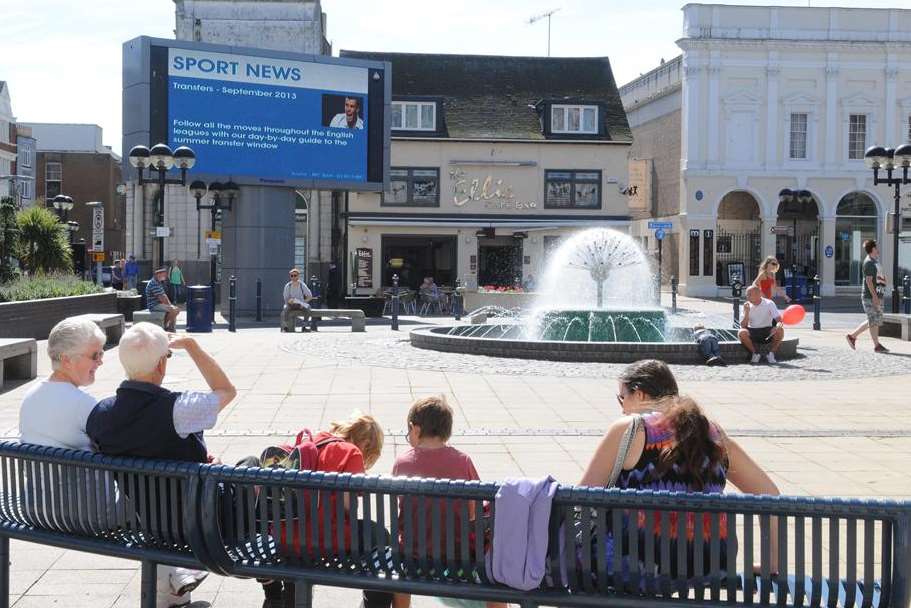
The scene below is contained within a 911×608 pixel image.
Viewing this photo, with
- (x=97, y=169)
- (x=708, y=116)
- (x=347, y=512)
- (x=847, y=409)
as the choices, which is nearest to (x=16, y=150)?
(x=97, y=169)

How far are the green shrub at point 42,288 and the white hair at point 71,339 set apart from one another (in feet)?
53.3

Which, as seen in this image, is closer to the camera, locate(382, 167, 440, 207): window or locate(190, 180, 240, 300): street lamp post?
locate(190, 180, 240, 300): street lamp post

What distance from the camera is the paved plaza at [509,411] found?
230 inches

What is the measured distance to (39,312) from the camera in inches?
803

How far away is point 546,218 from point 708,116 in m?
8.86

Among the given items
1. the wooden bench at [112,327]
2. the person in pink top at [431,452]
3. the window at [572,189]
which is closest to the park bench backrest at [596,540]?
the person in pink top at [431,452]

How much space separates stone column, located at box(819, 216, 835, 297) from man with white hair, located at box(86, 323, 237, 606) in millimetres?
46602

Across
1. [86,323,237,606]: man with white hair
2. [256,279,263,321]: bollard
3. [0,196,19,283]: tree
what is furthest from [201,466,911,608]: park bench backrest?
[0,196,19,283]: tree

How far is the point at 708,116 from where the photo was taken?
48.6 metres

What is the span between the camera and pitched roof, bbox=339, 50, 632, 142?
46969 mm

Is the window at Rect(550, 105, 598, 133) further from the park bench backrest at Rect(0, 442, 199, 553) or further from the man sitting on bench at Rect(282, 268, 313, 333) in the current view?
the park bench backrest at Rect(0, 442, 199, 553)

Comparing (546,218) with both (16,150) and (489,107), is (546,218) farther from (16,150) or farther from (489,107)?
(16,150)

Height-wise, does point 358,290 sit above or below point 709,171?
below

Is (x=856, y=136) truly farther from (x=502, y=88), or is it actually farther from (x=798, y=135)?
(x=502, y=88)
